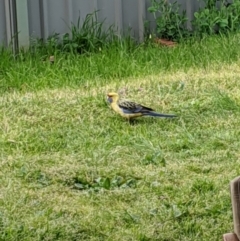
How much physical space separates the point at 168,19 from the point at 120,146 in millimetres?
3008

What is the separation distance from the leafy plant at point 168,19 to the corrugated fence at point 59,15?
109mm

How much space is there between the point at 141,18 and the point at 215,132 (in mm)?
2700

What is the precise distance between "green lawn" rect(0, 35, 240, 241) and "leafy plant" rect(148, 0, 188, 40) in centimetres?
50

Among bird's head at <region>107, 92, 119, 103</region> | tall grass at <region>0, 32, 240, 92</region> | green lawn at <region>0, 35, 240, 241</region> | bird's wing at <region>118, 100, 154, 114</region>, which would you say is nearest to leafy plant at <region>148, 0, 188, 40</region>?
tall grass at <region>0, 32, 240, 92</region>

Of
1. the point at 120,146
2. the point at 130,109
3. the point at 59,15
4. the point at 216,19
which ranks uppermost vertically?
the point at 59,15

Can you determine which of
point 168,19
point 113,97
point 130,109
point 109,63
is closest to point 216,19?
point 168,19

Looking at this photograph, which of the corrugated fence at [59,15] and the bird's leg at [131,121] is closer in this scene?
the bird's leg at [131,121]

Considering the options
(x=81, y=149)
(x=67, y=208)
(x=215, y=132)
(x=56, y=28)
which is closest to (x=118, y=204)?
(x=67, y=208)

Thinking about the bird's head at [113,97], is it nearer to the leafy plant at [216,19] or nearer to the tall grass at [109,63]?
the tall grass at [109,63]

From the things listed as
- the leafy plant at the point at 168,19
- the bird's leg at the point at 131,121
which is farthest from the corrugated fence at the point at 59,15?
the bird's leg at the point at 131,121

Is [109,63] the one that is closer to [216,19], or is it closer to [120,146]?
[216,19]

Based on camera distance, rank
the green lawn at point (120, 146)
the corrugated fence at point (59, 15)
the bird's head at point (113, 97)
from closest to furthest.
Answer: the green lawn at point (120, 146) → the bird's head at point (113, 97) → the corrugated fence at point (59, 15)

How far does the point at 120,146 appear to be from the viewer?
6148mm

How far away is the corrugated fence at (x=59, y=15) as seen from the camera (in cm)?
823
